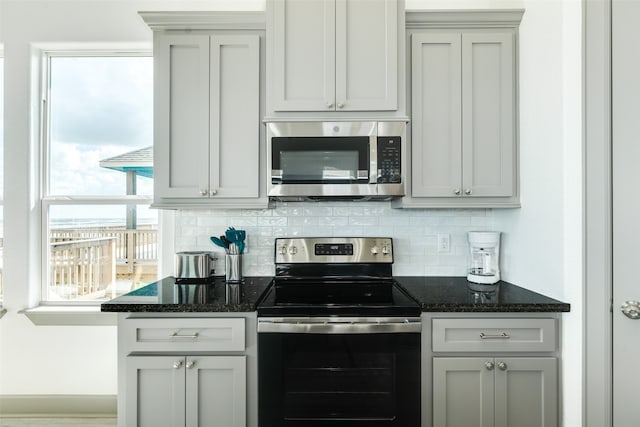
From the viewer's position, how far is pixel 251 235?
87.8 inches

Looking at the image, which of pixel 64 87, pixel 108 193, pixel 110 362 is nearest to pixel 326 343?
pixel 110 362

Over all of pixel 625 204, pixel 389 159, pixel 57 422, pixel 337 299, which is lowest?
pixel 57 422

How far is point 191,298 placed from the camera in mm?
1653

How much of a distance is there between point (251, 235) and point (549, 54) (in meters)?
1.85

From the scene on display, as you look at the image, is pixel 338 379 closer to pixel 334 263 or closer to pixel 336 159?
pixel 334 263

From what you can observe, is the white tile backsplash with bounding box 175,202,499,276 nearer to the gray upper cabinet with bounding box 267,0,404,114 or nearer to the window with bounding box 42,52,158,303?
the window with bounding box 42,52,158,303

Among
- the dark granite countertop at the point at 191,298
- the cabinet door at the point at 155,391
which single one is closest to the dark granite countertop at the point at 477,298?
the dark granite countertop at the point at 191,298

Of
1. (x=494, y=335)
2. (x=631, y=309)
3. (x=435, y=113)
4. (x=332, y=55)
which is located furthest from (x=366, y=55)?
(x=631, y=309)

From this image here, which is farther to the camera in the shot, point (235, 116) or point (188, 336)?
point (235, 116)

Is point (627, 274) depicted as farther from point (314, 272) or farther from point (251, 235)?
point (251, 235)

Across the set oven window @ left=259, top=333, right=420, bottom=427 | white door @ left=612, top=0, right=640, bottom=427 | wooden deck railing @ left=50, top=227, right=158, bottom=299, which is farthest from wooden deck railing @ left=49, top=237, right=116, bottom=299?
white door @ left=612, top=0, right=640, bottom=427

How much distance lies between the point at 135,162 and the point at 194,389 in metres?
1.55

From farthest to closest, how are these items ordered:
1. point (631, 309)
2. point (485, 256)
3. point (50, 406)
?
point (50, 406) → point (485, 256) → point (631, 309)

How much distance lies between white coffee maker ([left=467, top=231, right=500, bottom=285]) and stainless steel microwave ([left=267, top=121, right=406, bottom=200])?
572 mm
